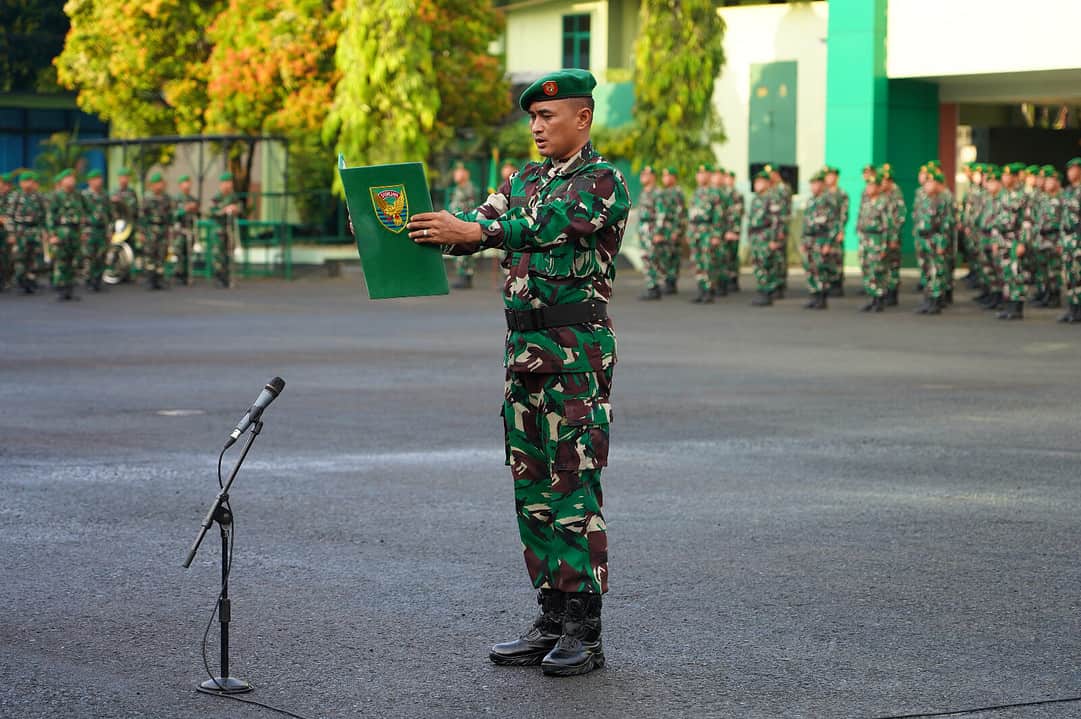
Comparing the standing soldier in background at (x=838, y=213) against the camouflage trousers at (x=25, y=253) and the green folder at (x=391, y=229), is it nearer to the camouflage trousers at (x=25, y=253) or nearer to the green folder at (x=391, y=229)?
the camouflage trousers at (x=25, y=253)

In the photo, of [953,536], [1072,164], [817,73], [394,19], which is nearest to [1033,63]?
[817,73]

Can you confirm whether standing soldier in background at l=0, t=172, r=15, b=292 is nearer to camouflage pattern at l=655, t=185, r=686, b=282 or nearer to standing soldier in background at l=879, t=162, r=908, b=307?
camouflage pattern at l=655, t=185, r=686, b=282

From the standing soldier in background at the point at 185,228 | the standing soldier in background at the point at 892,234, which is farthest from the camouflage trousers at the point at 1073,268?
the standing soldier in background at the point at 185,228

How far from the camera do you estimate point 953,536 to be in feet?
27.2

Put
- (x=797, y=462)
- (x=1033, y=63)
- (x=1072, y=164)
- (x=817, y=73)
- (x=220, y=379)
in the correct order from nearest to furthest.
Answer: (x=797, y=462) < (x=220, y=379) < (x=1072, y=164) < (x=1033, y=63) < (x=817, y=73)

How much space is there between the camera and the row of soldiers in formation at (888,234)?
23906 millimetres

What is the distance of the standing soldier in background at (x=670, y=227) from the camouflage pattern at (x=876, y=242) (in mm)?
3623

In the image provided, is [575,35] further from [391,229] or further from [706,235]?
[391,229]

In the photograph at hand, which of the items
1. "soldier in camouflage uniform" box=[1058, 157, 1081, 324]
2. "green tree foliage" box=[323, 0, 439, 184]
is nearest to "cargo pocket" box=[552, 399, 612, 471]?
"soldier in camouflage uniform" box=[1058, 157, 1081, 324]

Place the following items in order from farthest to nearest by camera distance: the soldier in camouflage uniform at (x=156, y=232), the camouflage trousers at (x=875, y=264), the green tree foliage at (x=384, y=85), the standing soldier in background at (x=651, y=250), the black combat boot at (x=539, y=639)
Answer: the green tree foliage at (x=384, y=85) < the soldier in camouflage uniform at (x=156, y=232) < the standing soldier in background at (x=651, y=250) < the camouflage trousers at (x=875, y=264) < the black combat boot at (x=539, y=639)

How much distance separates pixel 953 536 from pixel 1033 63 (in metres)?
25.2

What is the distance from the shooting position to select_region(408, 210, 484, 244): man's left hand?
5.53 metres

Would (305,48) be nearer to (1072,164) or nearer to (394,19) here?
(394,19)

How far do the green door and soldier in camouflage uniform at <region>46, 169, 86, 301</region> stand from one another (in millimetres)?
16035
